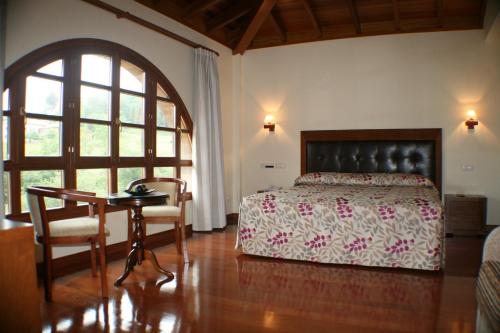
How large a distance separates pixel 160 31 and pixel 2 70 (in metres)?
2.05

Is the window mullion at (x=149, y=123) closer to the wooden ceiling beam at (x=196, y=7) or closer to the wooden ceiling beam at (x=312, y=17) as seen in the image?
the wooden ceiling beam at (x=196, y=7)

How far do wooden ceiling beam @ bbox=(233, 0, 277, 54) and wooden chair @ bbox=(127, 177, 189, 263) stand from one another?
2404 millimetres

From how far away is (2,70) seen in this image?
2678 mm

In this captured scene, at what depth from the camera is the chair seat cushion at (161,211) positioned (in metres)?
3.55

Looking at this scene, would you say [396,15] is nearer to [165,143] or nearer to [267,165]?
[267,165]

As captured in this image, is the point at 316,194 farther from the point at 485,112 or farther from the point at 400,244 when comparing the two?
the point at 485,112

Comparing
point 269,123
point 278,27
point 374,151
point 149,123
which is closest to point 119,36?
point 149,123

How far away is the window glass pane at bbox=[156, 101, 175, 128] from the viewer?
177 inches

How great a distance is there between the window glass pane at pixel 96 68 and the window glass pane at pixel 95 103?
0.31 ft

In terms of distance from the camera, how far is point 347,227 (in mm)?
3436

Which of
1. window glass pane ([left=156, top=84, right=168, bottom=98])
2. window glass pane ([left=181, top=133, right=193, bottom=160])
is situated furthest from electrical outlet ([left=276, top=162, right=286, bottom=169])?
window glass pane ([left=156, top=84, right=168, bottom=98])

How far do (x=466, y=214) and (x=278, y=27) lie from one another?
3.56m

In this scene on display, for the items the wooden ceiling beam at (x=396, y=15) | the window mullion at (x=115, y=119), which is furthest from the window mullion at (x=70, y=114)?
the wooden ceiling beam at (x=396, y=15)

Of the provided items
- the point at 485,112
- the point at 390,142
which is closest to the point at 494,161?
the point at 485,112
